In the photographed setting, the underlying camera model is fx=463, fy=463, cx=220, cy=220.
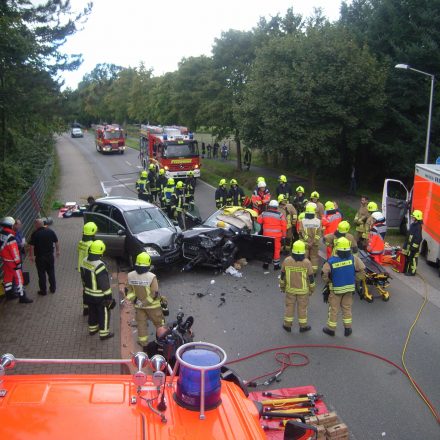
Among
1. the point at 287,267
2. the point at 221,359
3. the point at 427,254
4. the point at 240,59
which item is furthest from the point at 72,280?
the point at 240,59

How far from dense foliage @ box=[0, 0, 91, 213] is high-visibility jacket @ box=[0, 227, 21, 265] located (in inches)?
173

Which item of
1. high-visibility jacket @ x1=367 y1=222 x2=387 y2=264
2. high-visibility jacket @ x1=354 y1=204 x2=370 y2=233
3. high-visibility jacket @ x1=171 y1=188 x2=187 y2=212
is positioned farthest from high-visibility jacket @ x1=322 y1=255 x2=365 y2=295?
high-visibility jacket @ x1=171 y1=188 x2=187 y2=212

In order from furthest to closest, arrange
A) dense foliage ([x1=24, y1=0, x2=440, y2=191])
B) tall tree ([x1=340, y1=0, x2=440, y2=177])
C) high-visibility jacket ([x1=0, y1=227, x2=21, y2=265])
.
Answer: tall tree ([x1=340, y1=0, x2=440, y2=177]), dense foliage ([x1=24, y1=0, x2=440, y2=191]), high-visibility jacket ([x1=0, y1=227, x2=21, y2=265])

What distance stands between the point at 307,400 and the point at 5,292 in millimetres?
6610

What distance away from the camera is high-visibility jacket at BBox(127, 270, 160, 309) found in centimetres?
729

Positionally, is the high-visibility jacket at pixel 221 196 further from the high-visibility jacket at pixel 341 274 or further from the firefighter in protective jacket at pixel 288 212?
the high-visibility jacket at pixel 341 274

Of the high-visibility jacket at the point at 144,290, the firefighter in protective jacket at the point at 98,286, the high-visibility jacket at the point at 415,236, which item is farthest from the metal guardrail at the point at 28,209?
the high-visibility jacket at the point at 415,236

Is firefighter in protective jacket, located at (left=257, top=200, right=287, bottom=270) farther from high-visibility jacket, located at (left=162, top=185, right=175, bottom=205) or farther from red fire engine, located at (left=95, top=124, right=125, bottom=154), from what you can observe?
red fire engine, located at (left=95, top=124, right=125, bottom=154)

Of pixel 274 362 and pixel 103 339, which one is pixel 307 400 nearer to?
pixel 274 362

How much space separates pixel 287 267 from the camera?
8.16m

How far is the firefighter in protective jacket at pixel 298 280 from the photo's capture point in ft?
26.5

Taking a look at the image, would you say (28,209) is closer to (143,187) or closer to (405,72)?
(143,187)

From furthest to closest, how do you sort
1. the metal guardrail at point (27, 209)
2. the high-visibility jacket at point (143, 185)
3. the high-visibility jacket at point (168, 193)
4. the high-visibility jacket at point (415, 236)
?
the high-visibility jacket at point (143, 185), the high-visibility jacket at point (168, 193), the metal guardrail at point (27, 209), the high-visibility jacket at point (415, 236)

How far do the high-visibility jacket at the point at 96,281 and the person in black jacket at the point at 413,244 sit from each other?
7393 mm
